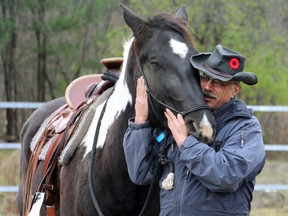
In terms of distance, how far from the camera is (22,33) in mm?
20391

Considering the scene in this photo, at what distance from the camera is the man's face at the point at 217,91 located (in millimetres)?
3258

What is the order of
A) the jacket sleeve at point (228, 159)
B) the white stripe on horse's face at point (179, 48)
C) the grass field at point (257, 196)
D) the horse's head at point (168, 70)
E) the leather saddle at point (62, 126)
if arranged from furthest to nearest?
the grass field at point (257, 196)
the leather saddle at point (62, 126)
the white stripe on horse's face at point (179, 48)
the horse's head at point (168, 70)
the jacket sleeve at point (228, 159)

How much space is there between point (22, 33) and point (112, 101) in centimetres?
1698

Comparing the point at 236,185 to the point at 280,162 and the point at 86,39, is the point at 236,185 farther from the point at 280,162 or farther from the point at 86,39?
the point at 86,39

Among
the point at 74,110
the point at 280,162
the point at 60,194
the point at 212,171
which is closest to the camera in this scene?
the point at 212,171

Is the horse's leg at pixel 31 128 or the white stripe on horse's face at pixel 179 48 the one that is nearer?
the white stripe on horse's face at pixel 179 48

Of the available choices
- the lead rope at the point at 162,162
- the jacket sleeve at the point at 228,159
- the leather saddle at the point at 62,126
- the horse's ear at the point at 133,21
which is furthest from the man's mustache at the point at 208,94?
the leather saddle at the point at 62,126

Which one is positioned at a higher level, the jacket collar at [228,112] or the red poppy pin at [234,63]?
the red poppy pin at [234,63]

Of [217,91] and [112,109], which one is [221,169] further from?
[112,109]

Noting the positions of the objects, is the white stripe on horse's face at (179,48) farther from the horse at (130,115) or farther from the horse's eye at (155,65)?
the horse's eye at (155,65)

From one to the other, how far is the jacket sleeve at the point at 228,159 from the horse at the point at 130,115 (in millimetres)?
79

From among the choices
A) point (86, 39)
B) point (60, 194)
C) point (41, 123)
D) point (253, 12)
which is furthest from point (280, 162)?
point (60, 194)

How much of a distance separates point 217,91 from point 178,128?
28 centimetres

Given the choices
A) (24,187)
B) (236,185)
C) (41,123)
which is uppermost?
(236,185)
